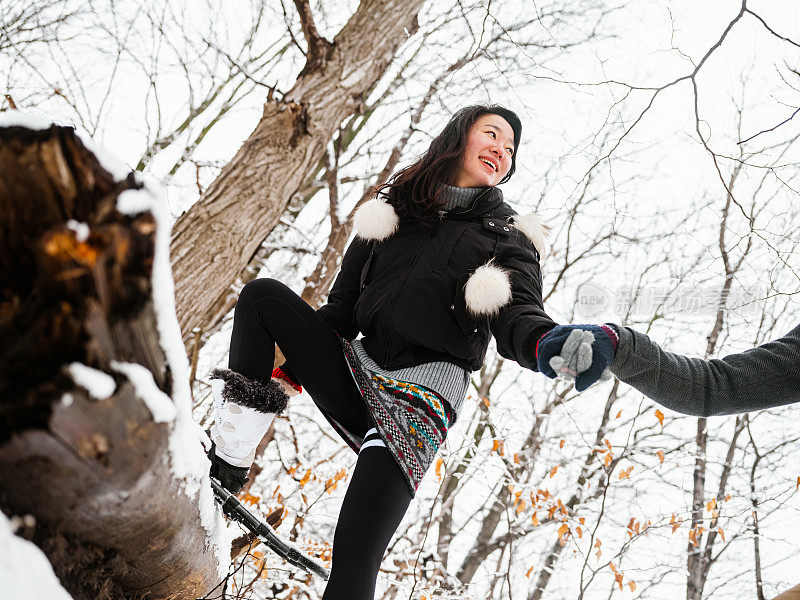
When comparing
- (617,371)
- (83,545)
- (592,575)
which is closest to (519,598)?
(592,575)

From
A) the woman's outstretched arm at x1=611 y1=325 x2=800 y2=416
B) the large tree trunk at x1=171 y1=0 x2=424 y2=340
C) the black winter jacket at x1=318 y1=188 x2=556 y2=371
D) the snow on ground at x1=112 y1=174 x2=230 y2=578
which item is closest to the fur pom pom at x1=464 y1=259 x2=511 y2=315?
the black winter jacket at x1=318 y1=188 x2=556 y2=371

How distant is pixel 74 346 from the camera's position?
0.66 meters

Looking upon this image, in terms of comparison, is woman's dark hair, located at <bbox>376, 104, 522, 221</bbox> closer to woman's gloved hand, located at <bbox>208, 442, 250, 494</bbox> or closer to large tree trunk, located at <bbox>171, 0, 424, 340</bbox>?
large tree trunk, located at <bbox>171, 0, 424, 340</bbox>

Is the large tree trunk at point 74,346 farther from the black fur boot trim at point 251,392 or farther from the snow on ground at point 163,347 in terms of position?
the black fur boot trim at point 251,392

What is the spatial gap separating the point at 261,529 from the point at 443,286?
1.03 m

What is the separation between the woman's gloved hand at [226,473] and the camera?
188 cm

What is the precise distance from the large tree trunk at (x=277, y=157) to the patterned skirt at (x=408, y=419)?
1257 mm

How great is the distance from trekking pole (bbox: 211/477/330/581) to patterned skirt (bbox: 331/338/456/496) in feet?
1.81

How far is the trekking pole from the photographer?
1812 mm

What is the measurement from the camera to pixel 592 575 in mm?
4348

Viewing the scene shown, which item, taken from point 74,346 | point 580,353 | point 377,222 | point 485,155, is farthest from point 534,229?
point 74,346

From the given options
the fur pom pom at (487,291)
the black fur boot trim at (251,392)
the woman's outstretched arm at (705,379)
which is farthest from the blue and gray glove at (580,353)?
the black fur boot trim at (251,392)

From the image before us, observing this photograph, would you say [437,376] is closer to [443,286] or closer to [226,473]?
[443,286]

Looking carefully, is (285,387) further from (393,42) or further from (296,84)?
(393,42)
